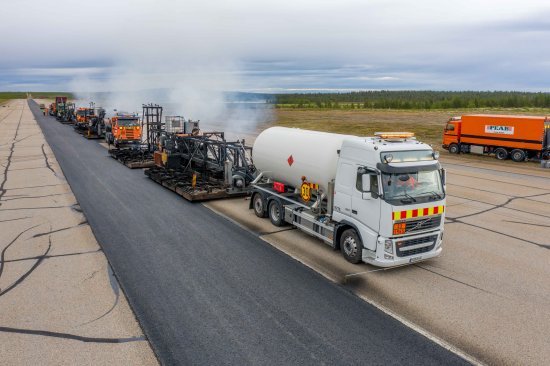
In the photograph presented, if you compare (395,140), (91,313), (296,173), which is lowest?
(91,313)

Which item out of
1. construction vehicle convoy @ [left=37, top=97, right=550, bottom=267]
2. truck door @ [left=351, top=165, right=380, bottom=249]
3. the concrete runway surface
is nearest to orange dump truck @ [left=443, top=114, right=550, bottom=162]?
construction vehicle convoy @ [left=37, top=97, right=550, bottom=267]

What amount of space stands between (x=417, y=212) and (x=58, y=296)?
8850mm

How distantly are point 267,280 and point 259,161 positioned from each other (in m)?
6.89

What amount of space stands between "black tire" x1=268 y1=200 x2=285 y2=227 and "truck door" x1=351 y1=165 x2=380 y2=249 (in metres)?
3.88

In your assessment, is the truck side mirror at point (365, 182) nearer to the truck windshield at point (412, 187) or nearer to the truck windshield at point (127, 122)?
the truck windshield at point (412, 187)

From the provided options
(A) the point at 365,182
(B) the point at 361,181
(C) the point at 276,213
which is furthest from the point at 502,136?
(A) the point at 365,182

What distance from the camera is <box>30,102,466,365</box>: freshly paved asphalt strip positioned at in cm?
776

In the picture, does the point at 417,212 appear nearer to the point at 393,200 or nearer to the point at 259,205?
the point at 393,200

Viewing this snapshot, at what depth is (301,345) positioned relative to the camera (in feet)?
26.1

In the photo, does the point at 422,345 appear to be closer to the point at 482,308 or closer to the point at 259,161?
the point at 482,308

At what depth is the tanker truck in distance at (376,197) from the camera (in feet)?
35.4

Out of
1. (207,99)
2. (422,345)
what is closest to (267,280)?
(422,345)

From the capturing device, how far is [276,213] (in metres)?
15.2

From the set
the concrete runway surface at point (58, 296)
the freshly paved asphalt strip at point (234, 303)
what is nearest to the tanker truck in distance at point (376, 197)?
the freshly paved asphalt strip at point (234, 303)
